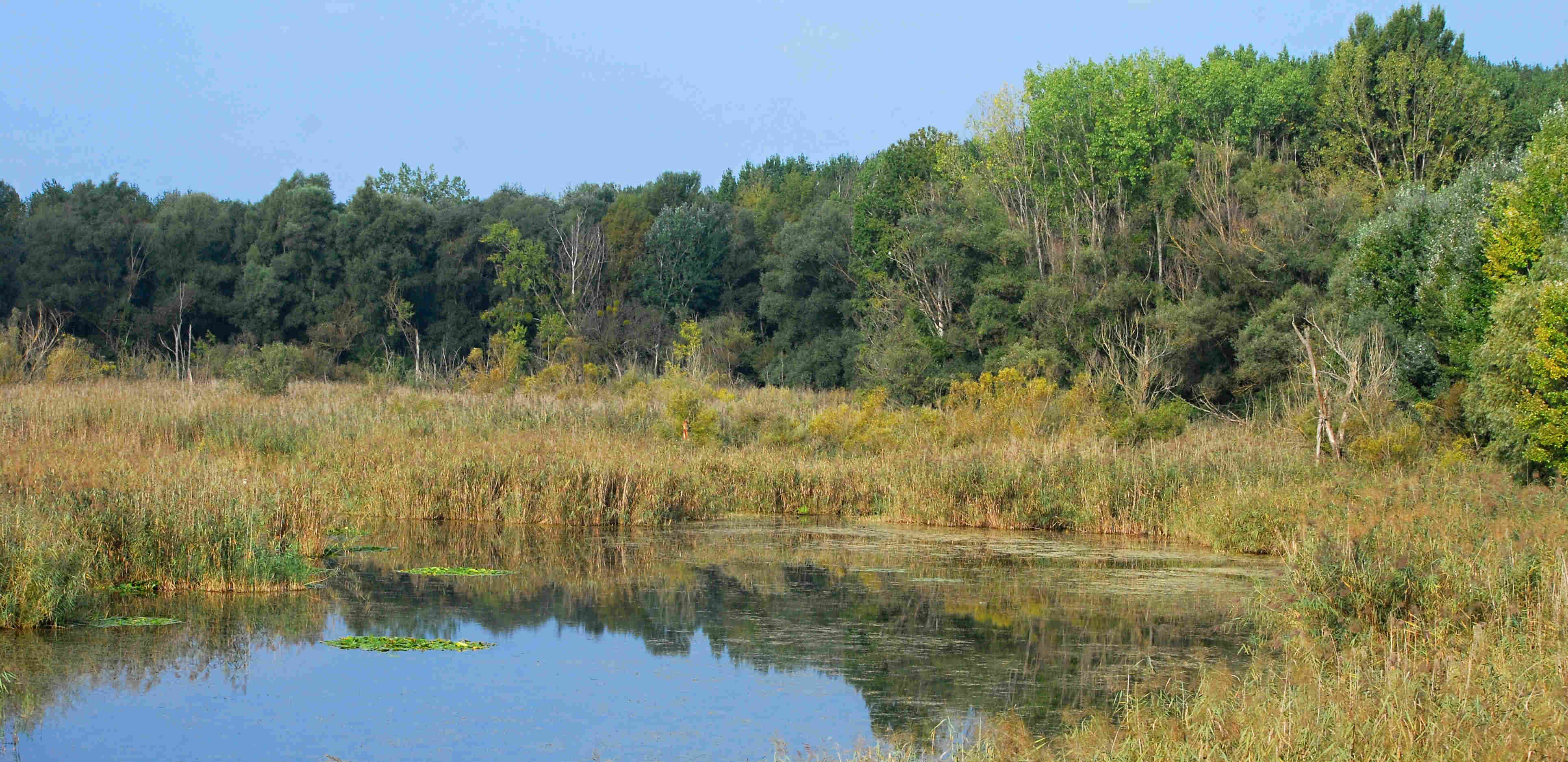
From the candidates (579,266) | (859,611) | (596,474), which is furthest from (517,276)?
(859,611)

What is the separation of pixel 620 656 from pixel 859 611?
2691 millimetres

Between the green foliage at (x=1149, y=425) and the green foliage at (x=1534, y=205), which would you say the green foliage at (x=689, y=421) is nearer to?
the green foliage at (x=1149, y=425)

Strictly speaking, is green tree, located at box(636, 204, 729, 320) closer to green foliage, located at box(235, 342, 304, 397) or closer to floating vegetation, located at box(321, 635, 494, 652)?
green foliage, located at box(235, 342, 304, 397)

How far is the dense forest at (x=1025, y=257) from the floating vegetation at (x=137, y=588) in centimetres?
1648

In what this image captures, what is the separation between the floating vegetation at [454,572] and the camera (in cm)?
1386

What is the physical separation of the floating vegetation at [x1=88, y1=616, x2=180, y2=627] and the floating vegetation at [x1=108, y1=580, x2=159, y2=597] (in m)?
1.13

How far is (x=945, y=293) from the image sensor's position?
41938 millimetres

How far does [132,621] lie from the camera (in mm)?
10625

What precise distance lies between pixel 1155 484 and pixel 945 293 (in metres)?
23.3

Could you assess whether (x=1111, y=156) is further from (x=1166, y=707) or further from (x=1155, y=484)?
(x=1166, y=707)

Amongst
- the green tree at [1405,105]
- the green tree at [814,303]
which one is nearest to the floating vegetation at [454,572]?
the green tree at [1405,105]

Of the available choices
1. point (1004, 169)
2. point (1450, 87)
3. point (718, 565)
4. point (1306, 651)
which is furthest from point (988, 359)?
point (1306, 651)

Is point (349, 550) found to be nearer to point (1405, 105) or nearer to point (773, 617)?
point (773, 617)

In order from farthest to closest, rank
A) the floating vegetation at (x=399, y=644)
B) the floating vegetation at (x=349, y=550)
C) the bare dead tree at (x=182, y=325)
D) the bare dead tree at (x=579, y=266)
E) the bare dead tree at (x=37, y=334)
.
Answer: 1. the bare dead tree at (x=579, y=266)
2. the bare dead tree at (x=182, y=325)
3. the bare dead tree at (x=37, y=334)
4. the floating vegetation at (x=349, y=550)
5. the floating vegetation at (x=399, y=644)
